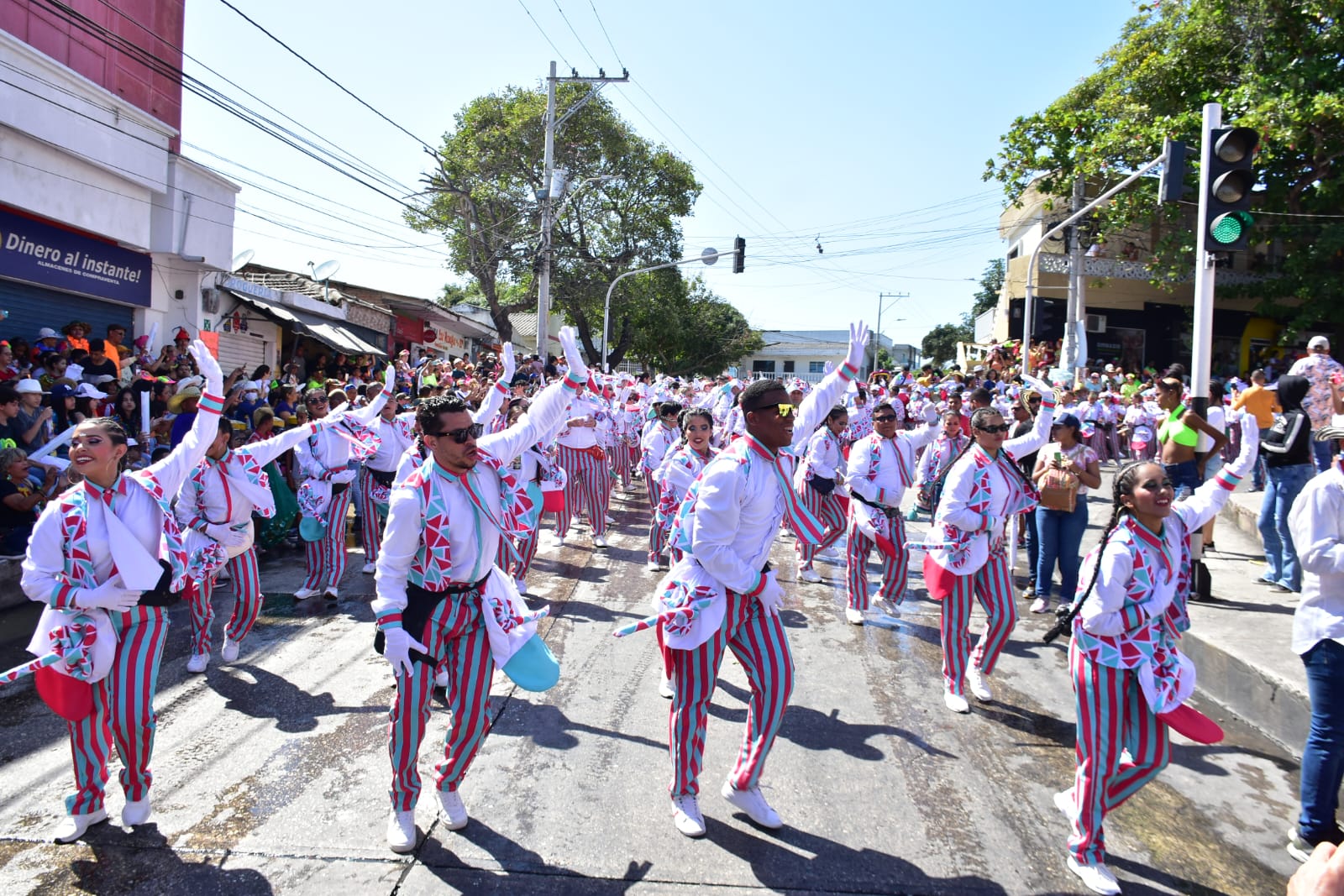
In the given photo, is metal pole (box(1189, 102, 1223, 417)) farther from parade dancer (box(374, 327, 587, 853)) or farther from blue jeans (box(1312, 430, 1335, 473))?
parade dancer (box(374, 327, 587, 853))

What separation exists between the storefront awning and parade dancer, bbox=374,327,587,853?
16.8 m

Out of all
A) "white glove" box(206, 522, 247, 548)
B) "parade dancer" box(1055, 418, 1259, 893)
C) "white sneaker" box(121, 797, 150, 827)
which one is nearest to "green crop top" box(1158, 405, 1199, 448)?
"parade dancer" box(1055, 418, 1259, 893)

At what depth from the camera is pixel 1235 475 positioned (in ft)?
13.7

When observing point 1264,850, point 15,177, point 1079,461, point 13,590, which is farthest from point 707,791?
point 15,177

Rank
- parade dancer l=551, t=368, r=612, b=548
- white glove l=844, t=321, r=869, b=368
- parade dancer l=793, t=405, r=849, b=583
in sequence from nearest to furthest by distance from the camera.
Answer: white glove l=844, t=321, r=869, b=368, parade dancer l=793, t=405, r=849, b=583, parade dancer l=551, t=368, r=612, b=548

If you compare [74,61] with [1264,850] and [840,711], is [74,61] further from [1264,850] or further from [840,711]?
[1264,850]

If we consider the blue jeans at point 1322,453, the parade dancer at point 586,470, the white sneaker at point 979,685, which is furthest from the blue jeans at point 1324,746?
the parade dancer at point 586,470

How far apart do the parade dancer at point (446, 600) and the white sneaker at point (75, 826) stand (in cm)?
122

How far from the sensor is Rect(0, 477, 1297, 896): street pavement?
361 centimetres

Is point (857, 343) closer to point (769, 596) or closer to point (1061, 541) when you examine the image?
point (769, 596)

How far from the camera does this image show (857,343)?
15.4 ft

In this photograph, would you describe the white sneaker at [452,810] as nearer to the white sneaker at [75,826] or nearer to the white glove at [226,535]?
the white sneaker at [75,826]

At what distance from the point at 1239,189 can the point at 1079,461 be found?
8.00ft

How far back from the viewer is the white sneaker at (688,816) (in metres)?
3.89
